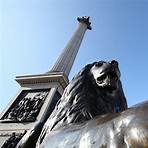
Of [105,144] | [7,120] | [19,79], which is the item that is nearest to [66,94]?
[105,144]

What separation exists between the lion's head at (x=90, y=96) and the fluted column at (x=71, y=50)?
41.6 ft

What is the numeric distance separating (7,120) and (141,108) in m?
9.27

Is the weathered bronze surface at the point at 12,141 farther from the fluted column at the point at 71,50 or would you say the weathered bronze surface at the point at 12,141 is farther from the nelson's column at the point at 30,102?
the fluted column at the point at 71,50

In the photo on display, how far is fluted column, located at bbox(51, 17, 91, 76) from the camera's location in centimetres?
1708

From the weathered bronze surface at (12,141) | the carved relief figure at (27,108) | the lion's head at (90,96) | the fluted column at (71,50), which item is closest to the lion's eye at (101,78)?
the lion's head at (90,96)

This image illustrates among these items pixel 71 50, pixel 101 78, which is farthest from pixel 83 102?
pixel 71 50

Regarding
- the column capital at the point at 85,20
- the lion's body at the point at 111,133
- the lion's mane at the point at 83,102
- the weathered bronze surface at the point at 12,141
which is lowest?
the lion's body at the point at 111,133

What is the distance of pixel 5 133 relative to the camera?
9562 mm

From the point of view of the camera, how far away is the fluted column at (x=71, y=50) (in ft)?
56.0

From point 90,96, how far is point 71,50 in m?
17.3

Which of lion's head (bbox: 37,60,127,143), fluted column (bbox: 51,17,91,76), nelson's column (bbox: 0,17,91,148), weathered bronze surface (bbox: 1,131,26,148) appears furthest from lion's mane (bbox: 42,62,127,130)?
fluted column (bbox: 51,17,91,76)

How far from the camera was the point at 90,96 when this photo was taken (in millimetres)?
2607

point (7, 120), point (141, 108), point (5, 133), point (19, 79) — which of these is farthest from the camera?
point (19, 79)

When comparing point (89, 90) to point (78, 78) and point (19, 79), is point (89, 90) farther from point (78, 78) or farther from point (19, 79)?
point (19, 79)
